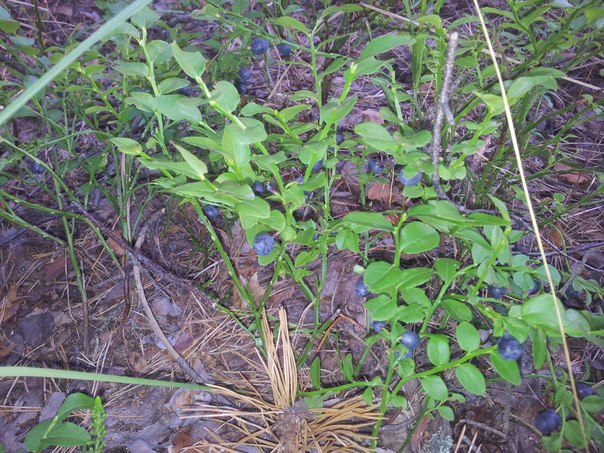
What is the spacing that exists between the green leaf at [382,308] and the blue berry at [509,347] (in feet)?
0.72

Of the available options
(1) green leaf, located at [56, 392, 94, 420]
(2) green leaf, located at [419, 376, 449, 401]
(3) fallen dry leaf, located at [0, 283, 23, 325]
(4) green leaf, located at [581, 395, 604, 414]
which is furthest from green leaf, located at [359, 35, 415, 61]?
(3) fallen dry leaf, located at [0, 283, 23, 325]

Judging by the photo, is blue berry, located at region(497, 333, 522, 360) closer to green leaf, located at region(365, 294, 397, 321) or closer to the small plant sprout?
green leaf, located at region(365, 294, 397, 321)

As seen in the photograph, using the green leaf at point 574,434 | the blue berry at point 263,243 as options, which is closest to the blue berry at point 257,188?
the blue berry at point 263,243

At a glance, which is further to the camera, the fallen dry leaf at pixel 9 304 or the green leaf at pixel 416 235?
the fallen dry leaf at pixel 9 304

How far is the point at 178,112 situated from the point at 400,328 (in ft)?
2.24

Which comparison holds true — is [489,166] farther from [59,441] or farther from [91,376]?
[59,441]

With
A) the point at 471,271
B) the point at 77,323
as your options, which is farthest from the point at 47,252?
the point at 471,271

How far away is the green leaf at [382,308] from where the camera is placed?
3.41 ft

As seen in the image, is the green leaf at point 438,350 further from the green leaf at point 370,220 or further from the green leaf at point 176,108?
the green leaf at point 176,108

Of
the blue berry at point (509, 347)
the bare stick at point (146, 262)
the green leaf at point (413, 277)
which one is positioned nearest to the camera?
the blue berry at point (509, 347)

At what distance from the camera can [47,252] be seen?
200cm

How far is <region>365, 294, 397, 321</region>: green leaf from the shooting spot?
104 centimetres

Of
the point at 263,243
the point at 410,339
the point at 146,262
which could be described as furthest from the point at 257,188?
the point at 146,262

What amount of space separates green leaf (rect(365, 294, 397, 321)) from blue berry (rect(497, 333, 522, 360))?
0.72 feet
